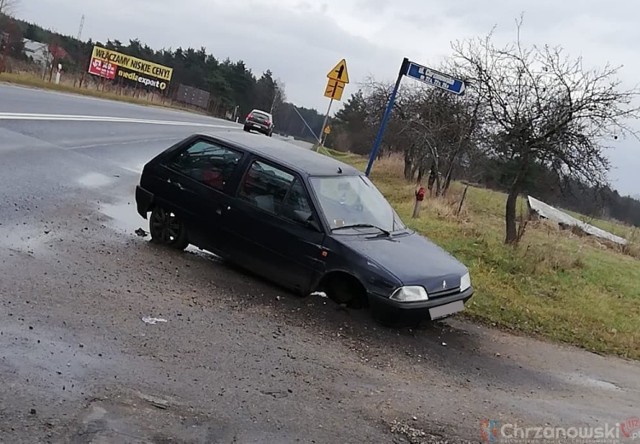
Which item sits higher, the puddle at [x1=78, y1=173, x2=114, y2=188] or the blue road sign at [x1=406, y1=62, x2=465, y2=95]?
the blue road sign at [x1=406, y1=62, x2=465, y2=95]

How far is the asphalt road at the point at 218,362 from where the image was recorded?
13.1 ft

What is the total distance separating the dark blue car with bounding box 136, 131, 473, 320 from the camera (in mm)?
6832

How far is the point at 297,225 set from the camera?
731 cm

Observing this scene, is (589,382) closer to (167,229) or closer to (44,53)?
(167,229)

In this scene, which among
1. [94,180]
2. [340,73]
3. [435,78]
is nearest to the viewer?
[435,78]

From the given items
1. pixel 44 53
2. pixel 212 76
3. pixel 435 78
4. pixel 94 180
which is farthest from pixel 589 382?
pixel 212 76

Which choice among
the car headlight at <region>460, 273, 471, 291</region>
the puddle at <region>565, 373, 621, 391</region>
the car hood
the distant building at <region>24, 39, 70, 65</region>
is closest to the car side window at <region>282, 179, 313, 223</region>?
the car hood

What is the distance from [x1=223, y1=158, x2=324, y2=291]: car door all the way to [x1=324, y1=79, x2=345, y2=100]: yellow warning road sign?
8.85 meters

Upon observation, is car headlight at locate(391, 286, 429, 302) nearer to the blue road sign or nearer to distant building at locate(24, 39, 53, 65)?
the blue road sign

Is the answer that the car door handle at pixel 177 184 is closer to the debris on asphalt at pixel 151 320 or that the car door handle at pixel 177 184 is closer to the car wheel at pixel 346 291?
the car wheel at pixel 346 291

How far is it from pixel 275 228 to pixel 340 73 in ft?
31.1

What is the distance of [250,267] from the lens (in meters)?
7.63

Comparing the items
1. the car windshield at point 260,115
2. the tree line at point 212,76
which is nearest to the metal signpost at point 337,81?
the car windshield at point 260,115

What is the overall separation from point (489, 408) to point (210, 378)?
2.12 metres
